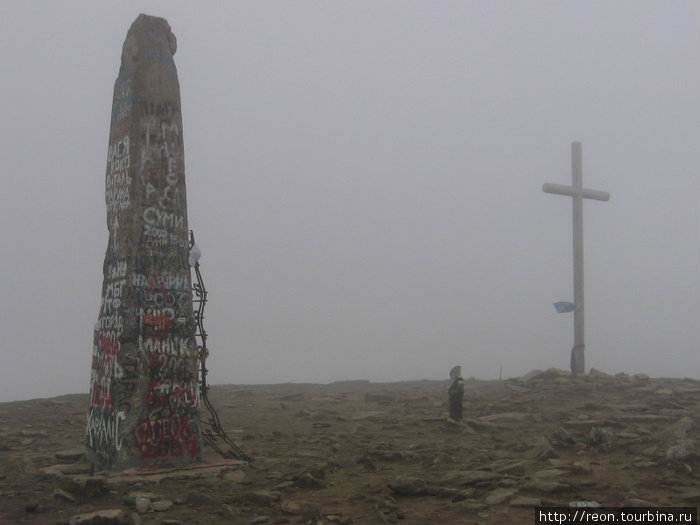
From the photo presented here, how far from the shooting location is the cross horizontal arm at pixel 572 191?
15461 mm

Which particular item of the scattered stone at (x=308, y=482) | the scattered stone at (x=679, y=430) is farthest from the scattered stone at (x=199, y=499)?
the scattered stone at (x=679, y=430)

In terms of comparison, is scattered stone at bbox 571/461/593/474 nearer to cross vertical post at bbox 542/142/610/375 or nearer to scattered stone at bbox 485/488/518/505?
scattered stone at bbox 485/488/518/505

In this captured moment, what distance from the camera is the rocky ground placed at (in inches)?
238

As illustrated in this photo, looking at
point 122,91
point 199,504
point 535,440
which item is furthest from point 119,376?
point 535,440

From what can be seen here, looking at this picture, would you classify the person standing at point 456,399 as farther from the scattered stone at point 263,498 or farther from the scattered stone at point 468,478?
the scattered stone at point 263,498

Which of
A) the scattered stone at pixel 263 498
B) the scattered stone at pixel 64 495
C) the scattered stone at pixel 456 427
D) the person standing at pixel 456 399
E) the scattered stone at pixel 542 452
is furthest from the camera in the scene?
the person standing at pixel 456 399

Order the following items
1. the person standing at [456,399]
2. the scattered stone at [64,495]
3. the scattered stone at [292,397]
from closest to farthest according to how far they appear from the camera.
Result: the scattered stone at [64,495] → the person standing at [456,399] → the scattered stone at [292,397]

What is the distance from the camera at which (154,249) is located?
8102 mm

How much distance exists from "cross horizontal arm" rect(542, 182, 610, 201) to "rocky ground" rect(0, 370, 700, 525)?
483 cm

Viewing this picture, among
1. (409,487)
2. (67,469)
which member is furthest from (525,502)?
(67,469)

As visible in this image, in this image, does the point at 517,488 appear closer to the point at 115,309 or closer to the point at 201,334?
the point at 201,334

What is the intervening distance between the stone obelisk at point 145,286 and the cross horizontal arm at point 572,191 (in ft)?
30.6

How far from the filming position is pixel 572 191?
15.6m

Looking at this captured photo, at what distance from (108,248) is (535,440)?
556 cm
